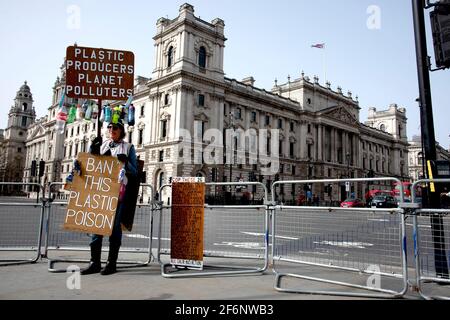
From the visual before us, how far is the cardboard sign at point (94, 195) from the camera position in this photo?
5.04 m

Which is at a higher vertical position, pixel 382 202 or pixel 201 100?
pixel 201 100

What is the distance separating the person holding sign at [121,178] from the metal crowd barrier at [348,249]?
2309mm

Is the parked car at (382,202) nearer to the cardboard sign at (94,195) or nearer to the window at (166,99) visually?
the cardboard sign at (94,195)

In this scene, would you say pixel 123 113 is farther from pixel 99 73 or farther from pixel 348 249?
pixel 348 249

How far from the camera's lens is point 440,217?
14.9ft

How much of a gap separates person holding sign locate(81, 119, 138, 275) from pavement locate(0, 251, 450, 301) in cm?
20

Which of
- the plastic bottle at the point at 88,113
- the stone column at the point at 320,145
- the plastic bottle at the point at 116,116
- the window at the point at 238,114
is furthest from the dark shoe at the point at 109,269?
the stone column at the point at 320,145

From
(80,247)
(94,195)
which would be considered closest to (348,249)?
(94,195)

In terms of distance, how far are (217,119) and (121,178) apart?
40.6 meters

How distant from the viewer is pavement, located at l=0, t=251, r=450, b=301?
153 inches

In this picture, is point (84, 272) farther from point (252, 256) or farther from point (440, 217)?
point (440, 217)

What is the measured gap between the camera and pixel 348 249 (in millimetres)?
6742

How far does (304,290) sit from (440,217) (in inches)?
81.7
